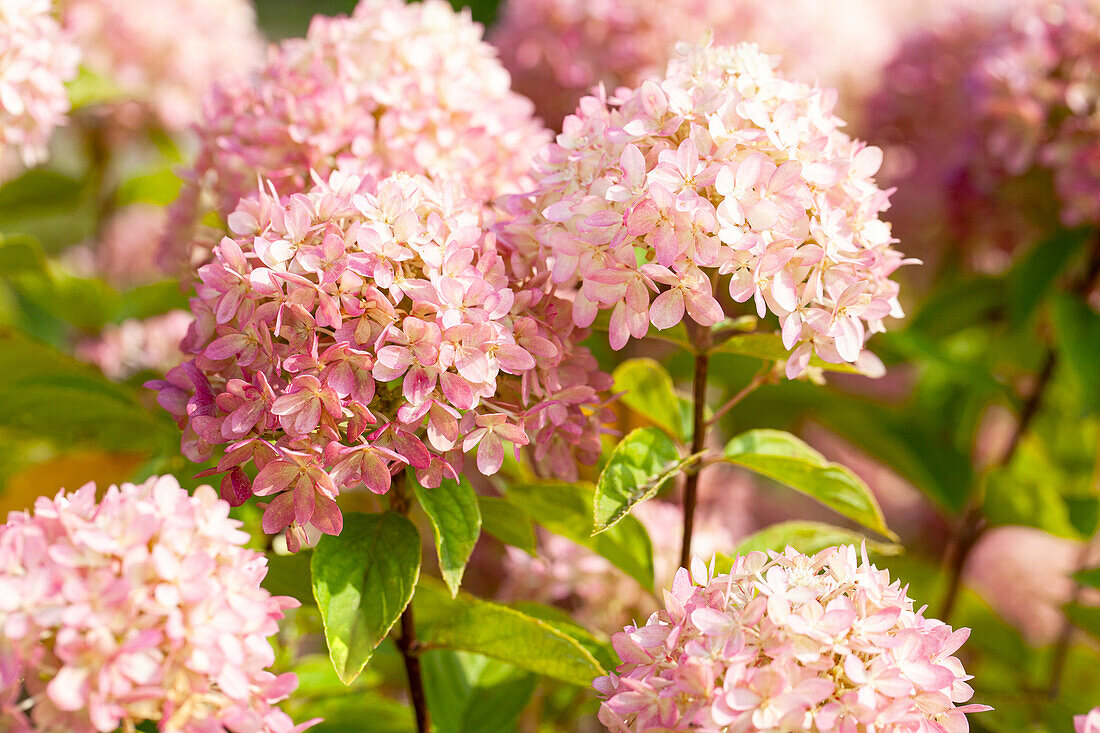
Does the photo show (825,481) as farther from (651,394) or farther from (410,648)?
(410,648)

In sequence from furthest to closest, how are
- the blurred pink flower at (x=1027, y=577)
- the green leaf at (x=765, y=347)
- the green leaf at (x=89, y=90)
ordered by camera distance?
the blurred pink flower at (x=1027, y=577) → the green leaf at (x=89, y=90) → the green leaf at (x=765, y=347)

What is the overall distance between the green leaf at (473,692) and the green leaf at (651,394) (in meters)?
0.24

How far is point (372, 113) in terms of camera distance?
31.0 inches

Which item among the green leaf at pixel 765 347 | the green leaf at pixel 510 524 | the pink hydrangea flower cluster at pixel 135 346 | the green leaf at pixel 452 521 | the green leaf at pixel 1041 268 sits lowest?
the pink hydrangea flower cluster at pixel 135 346

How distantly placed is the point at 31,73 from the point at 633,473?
2.09ft

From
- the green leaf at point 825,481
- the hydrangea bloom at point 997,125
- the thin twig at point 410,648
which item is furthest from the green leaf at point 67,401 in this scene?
the hydrangea bloom at point 997,125

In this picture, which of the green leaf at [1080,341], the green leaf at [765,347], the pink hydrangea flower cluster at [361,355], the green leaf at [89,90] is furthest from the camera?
the green leaf at [89,90]

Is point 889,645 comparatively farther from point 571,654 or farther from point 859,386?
→ point 859,386

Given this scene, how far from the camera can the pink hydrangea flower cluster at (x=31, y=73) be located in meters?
0.81

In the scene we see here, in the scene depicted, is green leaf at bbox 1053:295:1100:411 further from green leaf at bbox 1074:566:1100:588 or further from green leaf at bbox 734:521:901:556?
green leaf at bbox 734:521:901:556

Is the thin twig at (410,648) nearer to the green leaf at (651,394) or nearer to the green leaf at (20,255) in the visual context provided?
the green leaf at (651,394)

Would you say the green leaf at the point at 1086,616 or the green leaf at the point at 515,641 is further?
the green leaf at the point at 1086,616

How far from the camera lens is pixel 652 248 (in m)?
0.59

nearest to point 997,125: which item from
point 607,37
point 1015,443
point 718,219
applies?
point 1015,443
